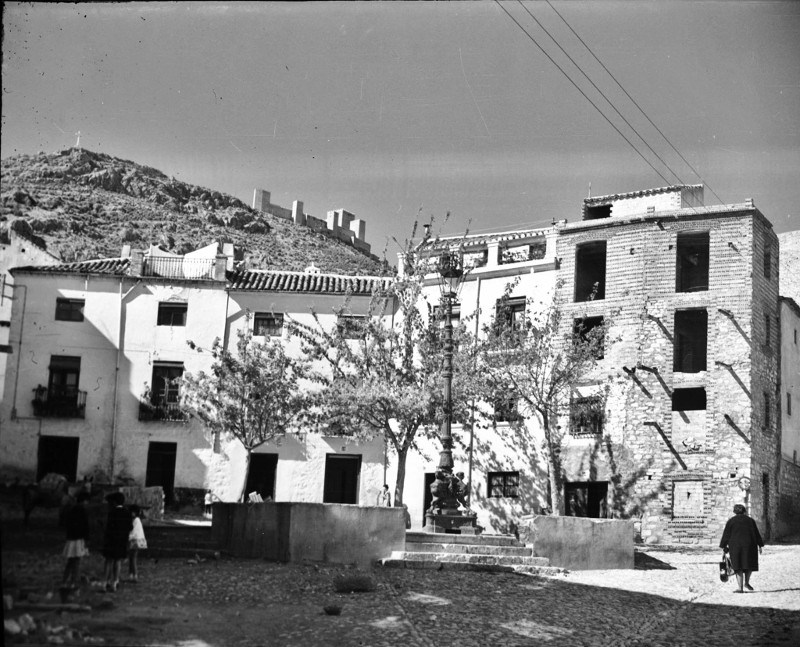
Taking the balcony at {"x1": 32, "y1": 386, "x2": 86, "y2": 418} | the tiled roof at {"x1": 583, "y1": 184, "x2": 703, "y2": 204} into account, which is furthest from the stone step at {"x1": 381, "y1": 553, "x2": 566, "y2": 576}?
the tiled roof at {"x1": 583, "y1": 184, "x2": 703, "y2": 204}

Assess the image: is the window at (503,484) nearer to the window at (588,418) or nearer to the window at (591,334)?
the window at (588,418)

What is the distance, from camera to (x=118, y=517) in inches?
400

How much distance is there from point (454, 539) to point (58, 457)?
5871mm

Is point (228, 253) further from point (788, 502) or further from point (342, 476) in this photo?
point (788, 502)

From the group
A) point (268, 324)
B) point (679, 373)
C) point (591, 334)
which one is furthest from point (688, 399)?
point (268, 324)

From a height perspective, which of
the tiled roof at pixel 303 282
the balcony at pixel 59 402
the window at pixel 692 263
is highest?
the window at pixel 692 263

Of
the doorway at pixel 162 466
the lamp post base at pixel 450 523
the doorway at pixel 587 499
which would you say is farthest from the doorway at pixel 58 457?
the doorway at pixel 587 499

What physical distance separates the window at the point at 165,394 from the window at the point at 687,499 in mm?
12159

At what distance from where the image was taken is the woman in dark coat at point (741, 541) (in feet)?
47.3

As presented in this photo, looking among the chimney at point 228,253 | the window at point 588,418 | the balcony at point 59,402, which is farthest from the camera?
the window at point 588,418

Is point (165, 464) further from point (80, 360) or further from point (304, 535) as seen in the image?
point (304, 535)

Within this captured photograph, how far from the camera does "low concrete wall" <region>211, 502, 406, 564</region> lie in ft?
46.3

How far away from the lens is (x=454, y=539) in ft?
53.4

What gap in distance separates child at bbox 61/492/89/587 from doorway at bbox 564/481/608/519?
19.9 metres
